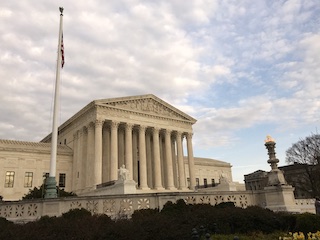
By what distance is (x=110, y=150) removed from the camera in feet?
170

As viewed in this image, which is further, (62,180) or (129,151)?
(62,180)

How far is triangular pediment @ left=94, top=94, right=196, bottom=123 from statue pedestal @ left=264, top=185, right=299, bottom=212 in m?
33.3

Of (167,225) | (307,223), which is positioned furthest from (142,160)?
(167,225)

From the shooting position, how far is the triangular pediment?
51156 mm

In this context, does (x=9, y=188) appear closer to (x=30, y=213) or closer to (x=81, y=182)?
(x=81, y=182)

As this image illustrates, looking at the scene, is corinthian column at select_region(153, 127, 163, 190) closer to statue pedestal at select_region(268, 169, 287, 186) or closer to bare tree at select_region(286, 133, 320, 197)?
bare tree at select_region(286, 133, 320, 197)

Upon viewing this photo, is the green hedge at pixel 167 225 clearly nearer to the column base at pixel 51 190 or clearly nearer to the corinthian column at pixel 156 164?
the column base at pixel 51 190

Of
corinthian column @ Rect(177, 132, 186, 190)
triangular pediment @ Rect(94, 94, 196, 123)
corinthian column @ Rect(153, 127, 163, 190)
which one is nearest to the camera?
triangular pediment @ Rect(94, 94, 196, 123)

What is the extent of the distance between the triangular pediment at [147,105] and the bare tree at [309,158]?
2166 centimetres

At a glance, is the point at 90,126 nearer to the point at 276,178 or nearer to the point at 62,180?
the point at 62,180

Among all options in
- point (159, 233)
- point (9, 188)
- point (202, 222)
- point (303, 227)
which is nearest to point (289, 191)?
point (303, 227)

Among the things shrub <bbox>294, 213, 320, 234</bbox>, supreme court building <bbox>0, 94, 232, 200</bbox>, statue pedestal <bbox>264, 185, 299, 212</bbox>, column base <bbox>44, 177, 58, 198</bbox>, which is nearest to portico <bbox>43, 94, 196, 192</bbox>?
supreme court building <bbox>0, 94, 232, 200</bbox>

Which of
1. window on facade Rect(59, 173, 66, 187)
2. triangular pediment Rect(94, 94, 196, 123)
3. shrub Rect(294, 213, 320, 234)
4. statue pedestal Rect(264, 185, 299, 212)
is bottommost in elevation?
shrub Rect(294, 213, 320, 234)

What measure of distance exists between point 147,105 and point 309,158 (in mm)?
33164
